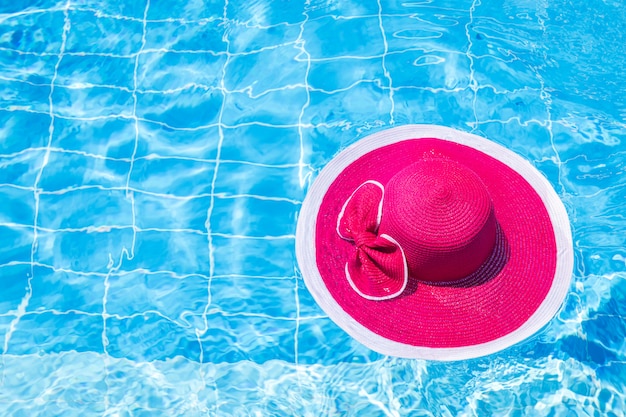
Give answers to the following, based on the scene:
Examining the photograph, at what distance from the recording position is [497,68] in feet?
13.4

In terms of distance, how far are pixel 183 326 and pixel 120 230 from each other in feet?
2.43

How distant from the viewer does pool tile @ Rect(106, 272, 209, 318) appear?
3.61 meters

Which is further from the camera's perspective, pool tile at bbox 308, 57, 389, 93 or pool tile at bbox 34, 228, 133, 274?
pool tile at bbox 308, 57, 389, 93

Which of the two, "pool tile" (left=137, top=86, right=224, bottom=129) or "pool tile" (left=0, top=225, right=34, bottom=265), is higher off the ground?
"pool tile" (left=137, top=86, right=224, bottom=129)

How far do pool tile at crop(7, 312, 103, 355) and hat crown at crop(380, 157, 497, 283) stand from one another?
5.97 ft

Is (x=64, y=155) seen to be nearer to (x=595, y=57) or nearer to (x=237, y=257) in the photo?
(x=237, y=257)

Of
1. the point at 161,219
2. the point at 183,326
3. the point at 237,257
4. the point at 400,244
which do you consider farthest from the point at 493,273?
the point at 161,219

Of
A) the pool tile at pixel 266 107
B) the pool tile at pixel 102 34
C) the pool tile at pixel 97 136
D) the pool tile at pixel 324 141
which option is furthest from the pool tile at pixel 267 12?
the pool tile at pixel 97 136

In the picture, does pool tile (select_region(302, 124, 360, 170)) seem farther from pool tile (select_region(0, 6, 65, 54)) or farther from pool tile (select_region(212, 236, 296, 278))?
pool tile (select_region(0, 6, 65, 54))

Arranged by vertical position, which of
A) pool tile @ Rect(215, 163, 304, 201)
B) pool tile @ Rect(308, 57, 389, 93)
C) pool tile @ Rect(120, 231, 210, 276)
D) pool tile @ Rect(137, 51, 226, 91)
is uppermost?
pool tile @ Rect(308, 57, 389, 93)

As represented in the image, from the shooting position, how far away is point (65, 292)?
12.1 ft

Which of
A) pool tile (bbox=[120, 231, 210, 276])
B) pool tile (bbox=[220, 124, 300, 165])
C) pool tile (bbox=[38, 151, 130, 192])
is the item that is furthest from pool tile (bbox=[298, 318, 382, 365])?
pool tile (bbox=[38, 151, 130, 192])

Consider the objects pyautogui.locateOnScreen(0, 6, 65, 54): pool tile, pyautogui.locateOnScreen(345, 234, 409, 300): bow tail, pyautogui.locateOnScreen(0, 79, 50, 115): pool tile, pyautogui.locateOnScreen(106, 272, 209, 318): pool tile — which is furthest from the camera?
pyautogui.locateOnScreen(0, 6, 65, 54): pool tile

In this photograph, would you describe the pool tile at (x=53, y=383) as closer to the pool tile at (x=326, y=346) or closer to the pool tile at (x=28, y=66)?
the pool tile at (x=326, y=346)
